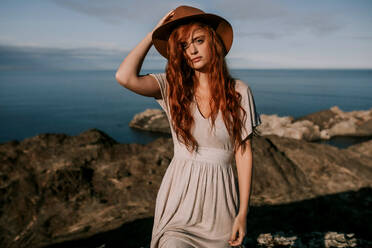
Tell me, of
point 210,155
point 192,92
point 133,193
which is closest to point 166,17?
point 192,92

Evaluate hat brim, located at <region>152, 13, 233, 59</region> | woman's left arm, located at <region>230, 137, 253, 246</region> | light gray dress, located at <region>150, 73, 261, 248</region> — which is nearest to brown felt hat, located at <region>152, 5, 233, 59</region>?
hat brim, located at <region>152, 13, 233, 59</region>

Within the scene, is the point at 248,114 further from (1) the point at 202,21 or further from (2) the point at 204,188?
(1) the point at 202,21

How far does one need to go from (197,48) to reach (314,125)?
30482 mm

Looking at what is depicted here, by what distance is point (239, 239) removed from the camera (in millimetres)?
2051

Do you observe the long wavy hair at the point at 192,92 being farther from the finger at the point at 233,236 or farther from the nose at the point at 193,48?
the finger at the point at 233,236

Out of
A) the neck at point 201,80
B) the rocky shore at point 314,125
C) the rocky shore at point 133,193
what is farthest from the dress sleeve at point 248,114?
the rocky shore at point 314,125

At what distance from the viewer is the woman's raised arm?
73.0 inches

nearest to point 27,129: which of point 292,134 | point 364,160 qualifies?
point 292,134

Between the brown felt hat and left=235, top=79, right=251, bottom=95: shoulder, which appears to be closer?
the brown felt hat

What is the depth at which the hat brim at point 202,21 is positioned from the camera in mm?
1896

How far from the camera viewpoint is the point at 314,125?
95.5 ft

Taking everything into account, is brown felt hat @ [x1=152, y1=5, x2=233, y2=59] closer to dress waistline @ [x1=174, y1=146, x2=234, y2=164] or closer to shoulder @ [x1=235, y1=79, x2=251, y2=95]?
shoulder @ [x1=235, y1=79, x2=251, y2=95]

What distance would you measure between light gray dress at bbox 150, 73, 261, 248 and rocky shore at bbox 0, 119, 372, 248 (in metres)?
2.06

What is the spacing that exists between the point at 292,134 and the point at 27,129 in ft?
130
